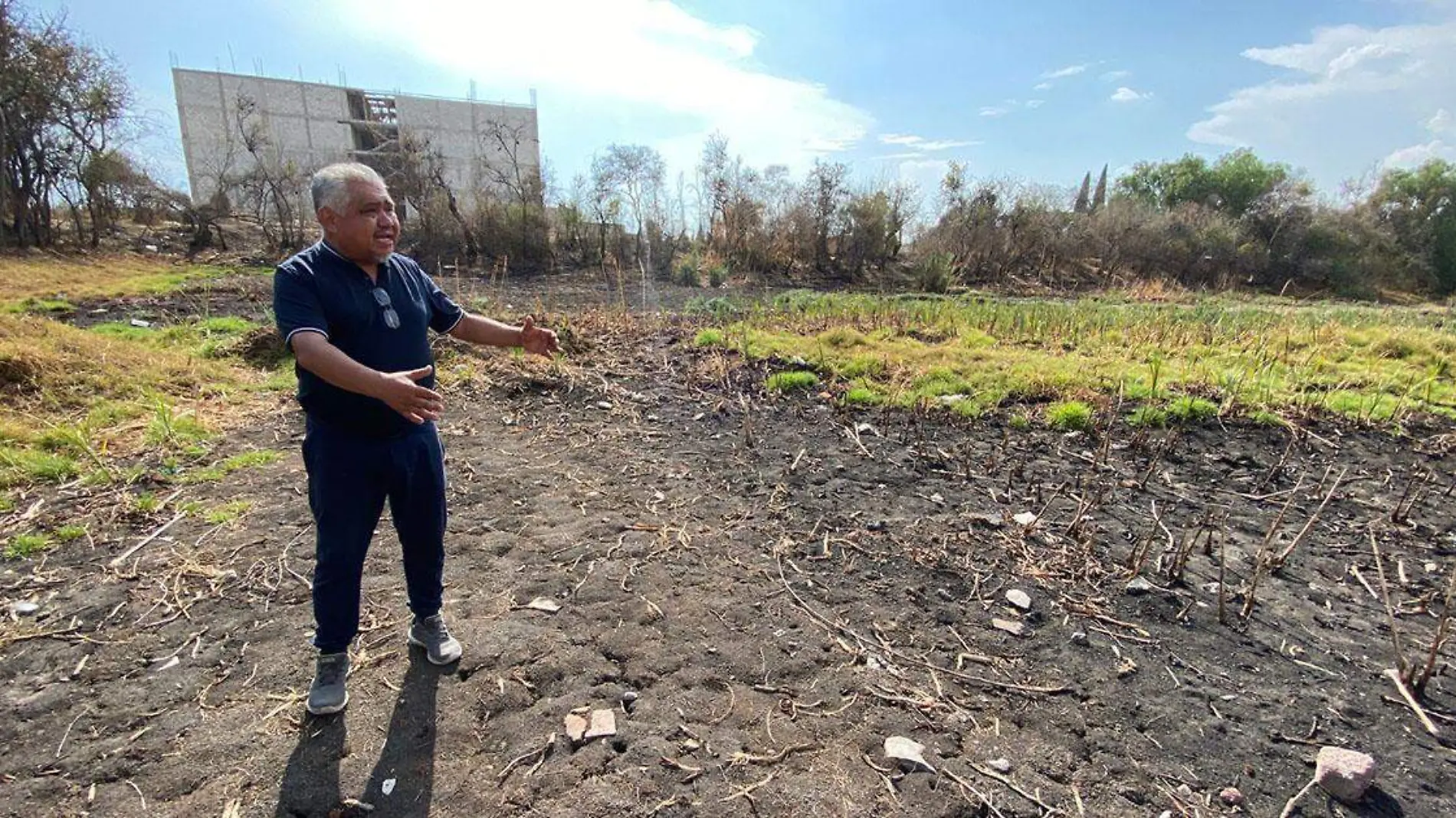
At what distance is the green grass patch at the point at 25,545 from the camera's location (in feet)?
9.70

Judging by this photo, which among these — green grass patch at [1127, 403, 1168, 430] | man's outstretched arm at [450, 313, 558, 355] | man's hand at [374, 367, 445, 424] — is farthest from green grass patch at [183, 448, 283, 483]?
green grass patch at [1127, 403, 1168, 430]

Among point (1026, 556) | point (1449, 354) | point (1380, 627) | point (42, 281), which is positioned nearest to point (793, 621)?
point (1026, 556)

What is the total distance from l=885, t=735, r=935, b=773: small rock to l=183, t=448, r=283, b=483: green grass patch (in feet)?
13.6

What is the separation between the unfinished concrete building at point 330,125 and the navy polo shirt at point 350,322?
106 feet

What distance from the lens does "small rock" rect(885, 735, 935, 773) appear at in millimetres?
1941

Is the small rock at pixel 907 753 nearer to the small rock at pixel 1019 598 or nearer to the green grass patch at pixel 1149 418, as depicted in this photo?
the small rock at pixel 1019 598

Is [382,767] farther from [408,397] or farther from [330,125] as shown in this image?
[330,125]

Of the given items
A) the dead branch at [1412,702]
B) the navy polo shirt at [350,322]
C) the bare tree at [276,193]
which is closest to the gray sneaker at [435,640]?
the navy polo shirt at [350,322]

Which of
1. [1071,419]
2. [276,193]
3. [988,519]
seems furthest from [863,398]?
[276,193]

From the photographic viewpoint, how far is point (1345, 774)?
6.00 feet

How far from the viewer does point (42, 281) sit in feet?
39.7

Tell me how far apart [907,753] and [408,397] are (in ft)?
6.03

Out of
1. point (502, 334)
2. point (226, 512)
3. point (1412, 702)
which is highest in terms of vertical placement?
point (502, 334)

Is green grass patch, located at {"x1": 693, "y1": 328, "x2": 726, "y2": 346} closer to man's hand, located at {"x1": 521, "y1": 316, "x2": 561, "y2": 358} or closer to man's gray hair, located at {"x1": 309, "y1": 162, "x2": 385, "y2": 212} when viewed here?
man's hand, located at {"x1": 521, "y1": 316, "x2": 561, "y2": 358}
